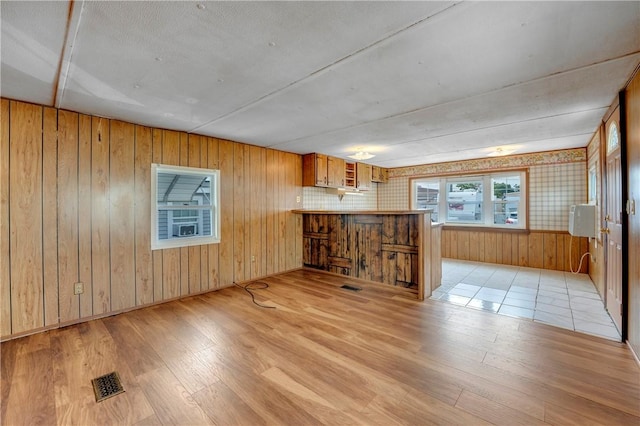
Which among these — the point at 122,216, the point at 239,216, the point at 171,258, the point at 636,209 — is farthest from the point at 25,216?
the point at 636,209

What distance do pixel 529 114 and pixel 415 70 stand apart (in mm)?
1949

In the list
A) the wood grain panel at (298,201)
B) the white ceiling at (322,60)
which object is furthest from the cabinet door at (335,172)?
the white ceiling at (322,60)

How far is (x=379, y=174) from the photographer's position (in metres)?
7.22

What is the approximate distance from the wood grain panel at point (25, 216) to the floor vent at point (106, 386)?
1.46 meters

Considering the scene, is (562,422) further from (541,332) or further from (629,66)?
(629,66)

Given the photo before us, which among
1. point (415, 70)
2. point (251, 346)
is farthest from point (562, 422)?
point (415, 70)

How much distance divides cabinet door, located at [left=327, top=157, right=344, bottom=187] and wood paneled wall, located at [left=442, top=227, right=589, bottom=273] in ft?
9.18

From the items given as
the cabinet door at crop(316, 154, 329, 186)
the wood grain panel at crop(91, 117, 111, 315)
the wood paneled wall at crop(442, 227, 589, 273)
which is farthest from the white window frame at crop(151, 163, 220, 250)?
the wood paneled wall at crop(442, 227, 589, 273)

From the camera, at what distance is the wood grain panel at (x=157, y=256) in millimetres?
3531

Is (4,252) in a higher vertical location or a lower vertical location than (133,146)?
lower

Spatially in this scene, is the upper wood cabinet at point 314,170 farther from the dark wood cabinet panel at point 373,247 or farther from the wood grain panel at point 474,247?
the wood grain panel at point 474,247

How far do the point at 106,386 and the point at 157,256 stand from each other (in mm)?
1899

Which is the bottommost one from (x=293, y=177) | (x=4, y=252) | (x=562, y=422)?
(x=562, y=422)

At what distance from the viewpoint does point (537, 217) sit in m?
5.36
